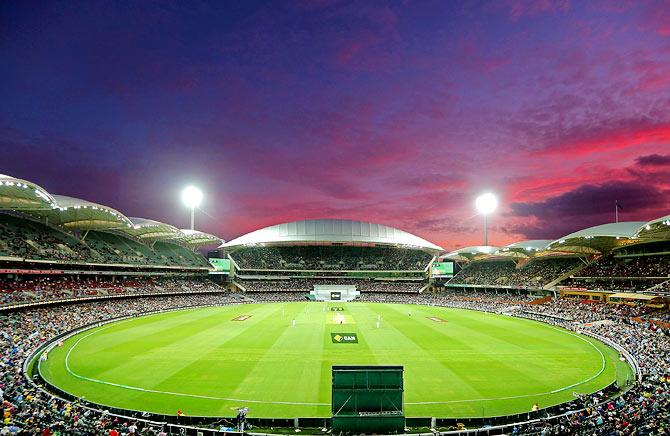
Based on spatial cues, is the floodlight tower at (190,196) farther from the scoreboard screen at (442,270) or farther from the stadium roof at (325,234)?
the scoreboard screen at (442,270)

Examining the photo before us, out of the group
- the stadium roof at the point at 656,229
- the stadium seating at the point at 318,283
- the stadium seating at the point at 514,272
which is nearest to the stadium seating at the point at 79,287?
the stadium seating at the point at 318,283

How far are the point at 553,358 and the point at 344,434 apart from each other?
805 inches

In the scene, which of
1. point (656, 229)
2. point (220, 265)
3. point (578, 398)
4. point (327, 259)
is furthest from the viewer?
point (327, 259)

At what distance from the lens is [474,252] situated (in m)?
78.4

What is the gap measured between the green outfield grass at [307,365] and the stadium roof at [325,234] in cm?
4790

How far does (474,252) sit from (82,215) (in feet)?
216

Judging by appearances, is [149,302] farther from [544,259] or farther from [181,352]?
[544,259]

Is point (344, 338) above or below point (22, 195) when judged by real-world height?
below

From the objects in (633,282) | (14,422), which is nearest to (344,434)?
(14,422)

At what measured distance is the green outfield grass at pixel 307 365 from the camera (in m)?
19.3

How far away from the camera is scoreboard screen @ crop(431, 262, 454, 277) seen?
91400mm

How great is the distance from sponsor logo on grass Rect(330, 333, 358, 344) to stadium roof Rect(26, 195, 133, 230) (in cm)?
2998

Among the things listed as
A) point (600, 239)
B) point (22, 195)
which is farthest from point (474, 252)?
point (22, 195)

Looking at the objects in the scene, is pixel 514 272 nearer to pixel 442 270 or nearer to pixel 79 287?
pixel 442 270
